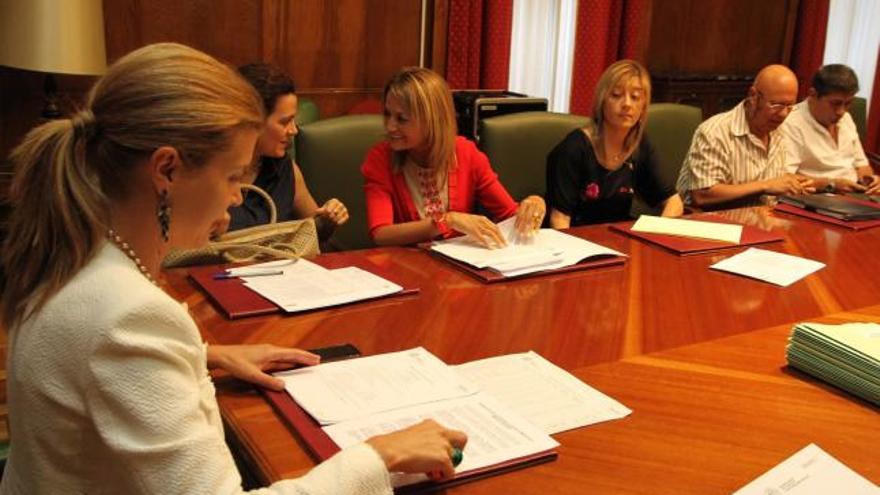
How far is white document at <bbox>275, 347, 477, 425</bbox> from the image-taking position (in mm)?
1147

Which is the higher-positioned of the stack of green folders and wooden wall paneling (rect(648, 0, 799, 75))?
wooden wall paneling (rect(648, 0, 799, 75))

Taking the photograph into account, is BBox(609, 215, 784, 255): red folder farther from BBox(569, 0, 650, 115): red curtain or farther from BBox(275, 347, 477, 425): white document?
BBox(569, 0, 650, 115): red curtain

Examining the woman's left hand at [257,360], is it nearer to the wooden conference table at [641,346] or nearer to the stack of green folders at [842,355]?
the wooden conference table at [641,346]

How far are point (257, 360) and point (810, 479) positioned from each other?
2.49 ft

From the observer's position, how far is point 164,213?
95cm

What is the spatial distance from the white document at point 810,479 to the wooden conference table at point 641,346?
2 cm

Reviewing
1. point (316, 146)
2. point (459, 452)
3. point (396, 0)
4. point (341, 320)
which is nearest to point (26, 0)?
point (316, 146)

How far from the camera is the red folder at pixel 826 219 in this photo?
95.2 inches

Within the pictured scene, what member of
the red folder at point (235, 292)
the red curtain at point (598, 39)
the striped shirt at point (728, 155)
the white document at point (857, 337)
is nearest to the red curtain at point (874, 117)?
the red curtain at point (598, 39)

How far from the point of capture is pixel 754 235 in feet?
7.34

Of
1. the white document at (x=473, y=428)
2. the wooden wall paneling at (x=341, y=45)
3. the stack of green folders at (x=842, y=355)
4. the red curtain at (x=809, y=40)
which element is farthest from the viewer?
the red curtain at (x=809, y=40)

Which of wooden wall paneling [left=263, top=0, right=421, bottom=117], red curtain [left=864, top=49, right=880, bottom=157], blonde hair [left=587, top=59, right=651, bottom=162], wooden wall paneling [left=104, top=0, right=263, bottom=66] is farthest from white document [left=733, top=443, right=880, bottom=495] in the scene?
red curtain [left=864, top=49, right=880, bottom=157]

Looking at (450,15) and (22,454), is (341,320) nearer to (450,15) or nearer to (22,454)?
(22,454)

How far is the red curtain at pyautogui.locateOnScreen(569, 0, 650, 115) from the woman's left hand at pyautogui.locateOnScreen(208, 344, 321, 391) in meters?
3.42
